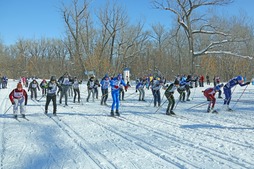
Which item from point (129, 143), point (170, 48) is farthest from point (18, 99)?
point (170, 48)

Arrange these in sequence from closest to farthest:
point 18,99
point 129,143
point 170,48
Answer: point 129,143 < point 18,99 < point 170,48

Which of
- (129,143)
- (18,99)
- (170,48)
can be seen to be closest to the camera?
(129,143)

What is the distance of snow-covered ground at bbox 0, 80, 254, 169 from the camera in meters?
5.29

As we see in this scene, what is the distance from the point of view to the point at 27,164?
536 cm

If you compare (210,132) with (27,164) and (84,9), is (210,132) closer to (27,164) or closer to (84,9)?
(27,164)

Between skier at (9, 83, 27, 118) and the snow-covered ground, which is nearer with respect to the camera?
the snow-covered ground

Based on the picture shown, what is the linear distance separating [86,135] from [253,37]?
50.8 m

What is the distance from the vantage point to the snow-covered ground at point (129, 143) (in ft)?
17.4

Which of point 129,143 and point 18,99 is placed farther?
point 18,99

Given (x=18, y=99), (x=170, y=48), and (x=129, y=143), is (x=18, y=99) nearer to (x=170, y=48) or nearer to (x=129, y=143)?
(x=129, y=143)

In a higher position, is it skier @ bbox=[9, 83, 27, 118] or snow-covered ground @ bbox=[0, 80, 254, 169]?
skier @ bbox=[9, 83, 27, 118]

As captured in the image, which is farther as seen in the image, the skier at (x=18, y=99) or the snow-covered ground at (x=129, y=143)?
the skier at (x=18, y=99)

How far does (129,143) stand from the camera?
675 centimetres

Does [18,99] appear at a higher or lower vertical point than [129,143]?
higher
